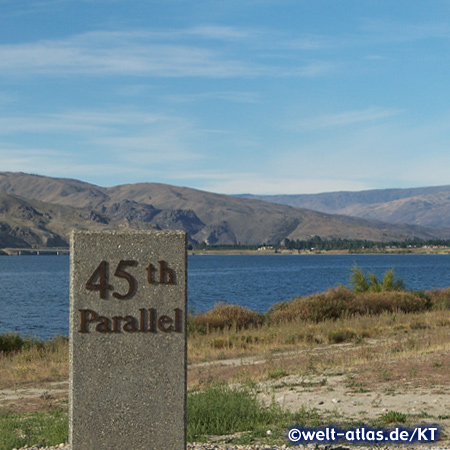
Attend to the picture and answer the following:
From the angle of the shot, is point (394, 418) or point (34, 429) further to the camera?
point (34, 429)

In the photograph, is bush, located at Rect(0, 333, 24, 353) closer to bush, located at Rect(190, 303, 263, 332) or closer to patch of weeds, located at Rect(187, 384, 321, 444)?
bush, located at Rect(190, 303, 263, 332)

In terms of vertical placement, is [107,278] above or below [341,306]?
above

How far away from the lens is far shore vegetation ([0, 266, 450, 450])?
8359 millimetres

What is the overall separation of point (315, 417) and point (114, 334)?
3.46 meters

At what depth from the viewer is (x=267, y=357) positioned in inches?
570

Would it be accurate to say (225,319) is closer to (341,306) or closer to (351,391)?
(341,306)

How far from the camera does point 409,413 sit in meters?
8.45

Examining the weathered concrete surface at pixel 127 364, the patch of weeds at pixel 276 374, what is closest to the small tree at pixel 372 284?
the patch of weeds at pixel 276 374

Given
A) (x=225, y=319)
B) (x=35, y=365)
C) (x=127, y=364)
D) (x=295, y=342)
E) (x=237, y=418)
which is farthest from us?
(x=225, y=319)

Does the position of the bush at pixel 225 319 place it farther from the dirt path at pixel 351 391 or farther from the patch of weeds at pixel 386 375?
the patch of weeds at pixel 386 375

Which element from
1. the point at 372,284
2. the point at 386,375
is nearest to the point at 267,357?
the point at 386,375

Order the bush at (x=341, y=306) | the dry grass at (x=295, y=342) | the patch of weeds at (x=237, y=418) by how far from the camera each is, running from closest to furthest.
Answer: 1. the patch of weeds at (x=237, y=418)
2. the dry grass at (x=295, y=342)
3. the bush at (x=341, y=306)

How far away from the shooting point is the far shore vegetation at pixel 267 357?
27.4ft

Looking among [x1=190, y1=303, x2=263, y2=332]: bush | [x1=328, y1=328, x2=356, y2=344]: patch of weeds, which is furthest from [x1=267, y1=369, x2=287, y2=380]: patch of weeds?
[x1=190, y1=303, x2=263, y2=332]: bush
